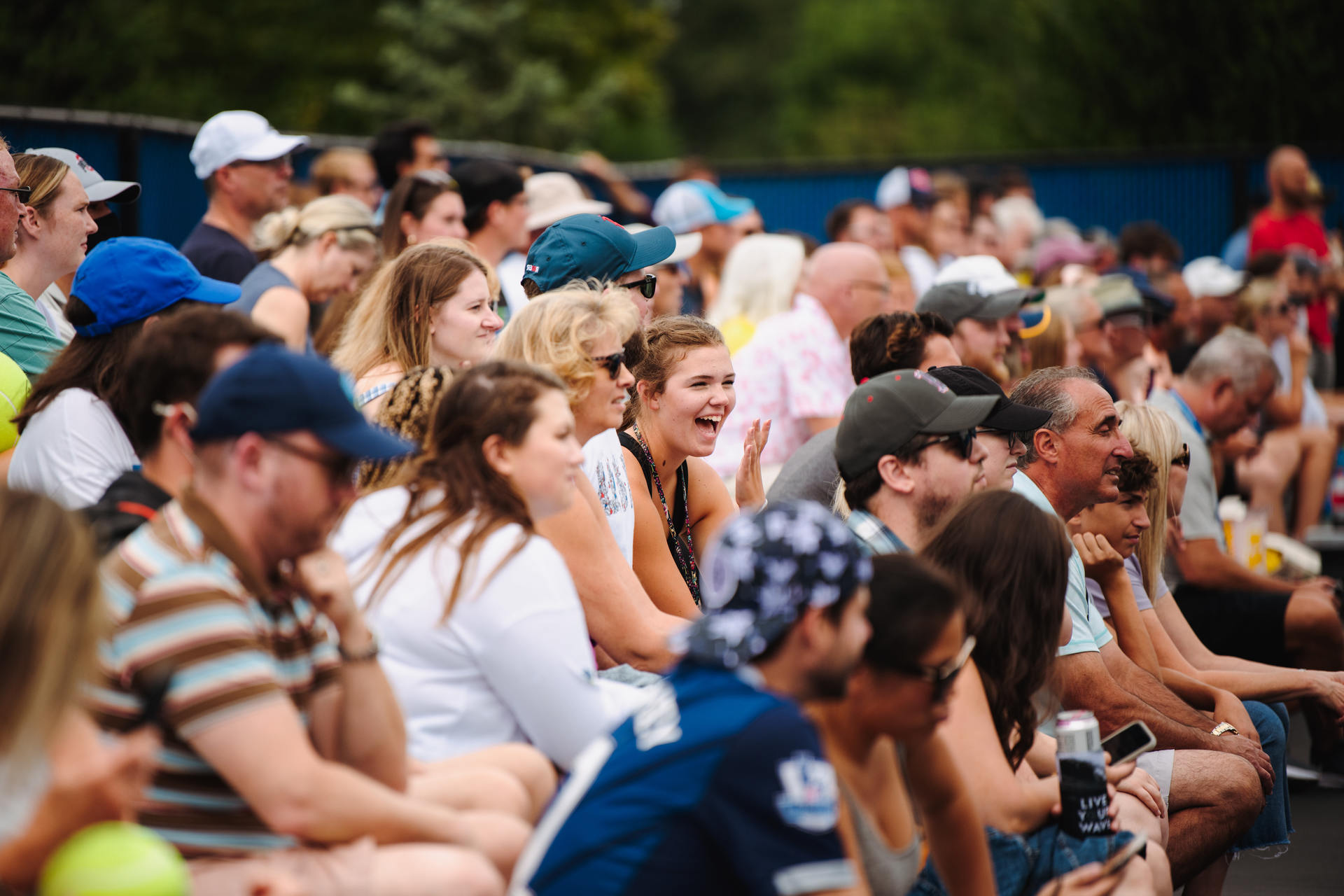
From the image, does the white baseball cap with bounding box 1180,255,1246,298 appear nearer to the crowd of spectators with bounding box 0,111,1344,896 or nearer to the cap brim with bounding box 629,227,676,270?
the crowd of spectators with bounding box 0,111,1344,896

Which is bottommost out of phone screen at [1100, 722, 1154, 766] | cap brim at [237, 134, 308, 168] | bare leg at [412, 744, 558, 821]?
phone screen at [1100, 722, 1154, 766]

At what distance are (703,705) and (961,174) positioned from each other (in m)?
13.8

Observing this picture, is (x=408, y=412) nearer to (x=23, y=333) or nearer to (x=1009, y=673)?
(x=1009, y=673)

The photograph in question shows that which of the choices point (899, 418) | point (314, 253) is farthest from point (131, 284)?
point (314, 253)

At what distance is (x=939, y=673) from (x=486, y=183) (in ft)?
14.4

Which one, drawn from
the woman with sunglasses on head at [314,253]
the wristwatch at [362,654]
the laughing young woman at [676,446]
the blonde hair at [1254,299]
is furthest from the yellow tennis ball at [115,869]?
the blonde hair at [1254,299]

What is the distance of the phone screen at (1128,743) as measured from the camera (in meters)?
3.52

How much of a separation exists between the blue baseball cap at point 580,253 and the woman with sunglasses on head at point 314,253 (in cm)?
113

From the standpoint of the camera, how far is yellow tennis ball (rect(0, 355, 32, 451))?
4.02 meters

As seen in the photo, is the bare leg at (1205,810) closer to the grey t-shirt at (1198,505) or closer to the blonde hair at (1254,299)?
the grey t-shirt at (1198,505)

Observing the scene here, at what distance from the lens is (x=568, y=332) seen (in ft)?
13.0

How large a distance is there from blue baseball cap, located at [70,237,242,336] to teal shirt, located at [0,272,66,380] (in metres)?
0.78

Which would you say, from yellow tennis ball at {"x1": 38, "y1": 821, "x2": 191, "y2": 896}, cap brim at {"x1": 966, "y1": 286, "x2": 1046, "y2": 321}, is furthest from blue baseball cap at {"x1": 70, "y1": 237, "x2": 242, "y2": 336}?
cap brim at {"x1": 966, "y1": 286, "x2": 1046, "y2": 321}

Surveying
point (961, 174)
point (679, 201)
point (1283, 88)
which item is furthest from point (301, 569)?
point (1283, 88)
